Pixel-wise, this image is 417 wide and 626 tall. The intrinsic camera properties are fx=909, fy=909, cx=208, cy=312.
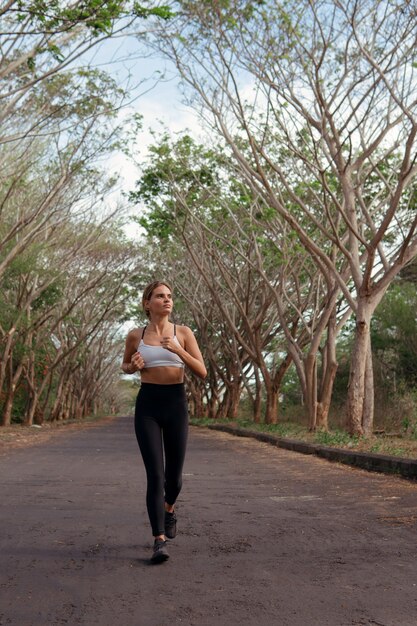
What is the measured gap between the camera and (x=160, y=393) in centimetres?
593

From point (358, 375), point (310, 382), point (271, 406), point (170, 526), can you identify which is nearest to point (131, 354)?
point (170, 526)

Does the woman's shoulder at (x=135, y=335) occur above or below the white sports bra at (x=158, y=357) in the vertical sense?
above

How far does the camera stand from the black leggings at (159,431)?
19.1ft

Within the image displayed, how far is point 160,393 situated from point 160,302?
1.98ft

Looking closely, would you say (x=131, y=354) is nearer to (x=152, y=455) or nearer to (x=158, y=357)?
(x=158, y=357)

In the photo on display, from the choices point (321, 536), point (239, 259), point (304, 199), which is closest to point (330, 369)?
point (304, 199)

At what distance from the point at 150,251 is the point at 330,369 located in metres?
19.4

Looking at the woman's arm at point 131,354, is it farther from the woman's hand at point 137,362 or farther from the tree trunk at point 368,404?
the tree trunk at point 368,404

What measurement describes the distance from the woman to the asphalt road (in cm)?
47

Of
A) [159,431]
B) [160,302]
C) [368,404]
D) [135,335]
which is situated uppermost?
[368,404]

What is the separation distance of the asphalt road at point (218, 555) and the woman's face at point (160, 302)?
159cm

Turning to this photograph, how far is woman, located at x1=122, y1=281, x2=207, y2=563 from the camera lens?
5.83 m

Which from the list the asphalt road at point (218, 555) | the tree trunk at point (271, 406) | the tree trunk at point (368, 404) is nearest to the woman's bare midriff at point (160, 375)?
the asphalt road at point (218, 555)

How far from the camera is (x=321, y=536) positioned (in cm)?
664
